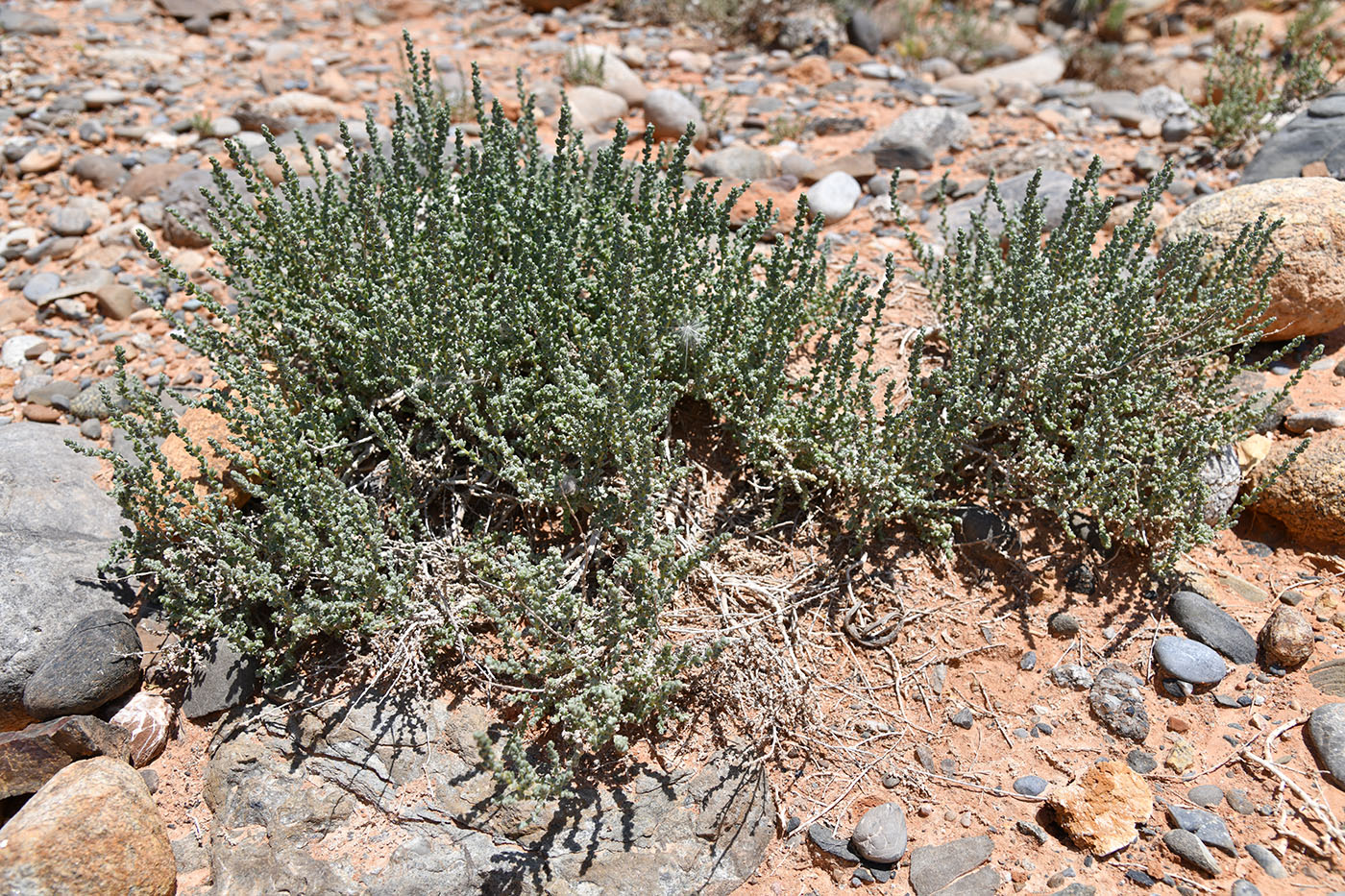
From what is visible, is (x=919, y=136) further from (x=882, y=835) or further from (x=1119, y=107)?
(x=882, y=835)

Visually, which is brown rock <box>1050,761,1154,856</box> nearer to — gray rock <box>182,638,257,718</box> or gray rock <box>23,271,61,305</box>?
gray rock <box>182,638,257,718</box>

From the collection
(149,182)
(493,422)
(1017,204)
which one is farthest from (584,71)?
(493,422)

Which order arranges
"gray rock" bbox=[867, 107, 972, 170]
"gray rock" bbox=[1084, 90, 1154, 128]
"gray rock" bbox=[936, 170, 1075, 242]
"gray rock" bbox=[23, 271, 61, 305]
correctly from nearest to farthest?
"gray rock" bbox=[23, 271, 61, 305] < "gray rock" bbox=[936, 170, 1075, 242] < "gray rock" bbox=[867, 107, 972, 170] < "gray rock" bbox=[1084, 90, 1154, 128]

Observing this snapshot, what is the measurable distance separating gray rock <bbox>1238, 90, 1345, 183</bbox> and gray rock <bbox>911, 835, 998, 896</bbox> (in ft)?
11.7

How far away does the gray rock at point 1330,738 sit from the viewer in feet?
8.82

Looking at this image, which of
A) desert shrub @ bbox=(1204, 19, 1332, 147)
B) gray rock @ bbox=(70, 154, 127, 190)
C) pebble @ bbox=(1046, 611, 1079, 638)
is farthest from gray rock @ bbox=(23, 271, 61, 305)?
desert shrub @ bbox=(1204, 19, 1332, 147)

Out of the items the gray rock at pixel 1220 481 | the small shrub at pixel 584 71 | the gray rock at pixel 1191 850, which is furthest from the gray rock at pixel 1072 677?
the small shrub at pixel 584 71

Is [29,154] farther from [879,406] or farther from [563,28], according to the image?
[879,406]

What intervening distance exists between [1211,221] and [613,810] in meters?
3.36

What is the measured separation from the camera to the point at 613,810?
2.71m

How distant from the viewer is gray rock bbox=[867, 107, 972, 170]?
209 inches

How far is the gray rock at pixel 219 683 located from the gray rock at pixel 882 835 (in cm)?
192

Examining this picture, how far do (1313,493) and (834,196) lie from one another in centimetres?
259

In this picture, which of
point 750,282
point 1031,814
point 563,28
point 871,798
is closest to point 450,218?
point 750,282
